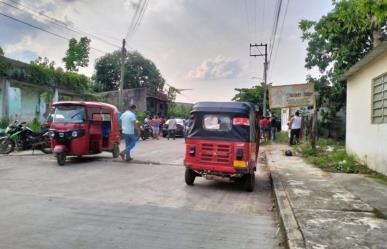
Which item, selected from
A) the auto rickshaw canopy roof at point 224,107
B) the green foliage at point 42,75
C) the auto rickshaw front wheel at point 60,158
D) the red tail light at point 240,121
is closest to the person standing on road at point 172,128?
the green foliage at point 42,75

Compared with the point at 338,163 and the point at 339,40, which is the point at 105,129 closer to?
the point at 338,163

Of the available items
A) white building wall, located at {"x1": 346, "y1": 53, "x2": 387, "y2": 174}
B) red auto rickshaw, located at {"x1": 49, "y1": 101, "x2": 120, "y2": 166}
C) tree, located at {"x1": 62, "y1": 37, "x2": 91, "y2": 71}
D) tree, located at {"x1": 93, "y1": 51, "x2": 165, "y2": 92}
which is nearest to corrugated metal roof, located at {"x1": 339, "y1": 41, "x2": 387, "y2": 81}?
white building wall, located at {"x1": 346, "y1": 53, "x2": 387, "y2": 174}

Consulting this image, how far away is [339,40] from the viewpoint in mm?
21391

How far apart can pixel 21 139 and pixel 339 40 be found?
52.5 ft

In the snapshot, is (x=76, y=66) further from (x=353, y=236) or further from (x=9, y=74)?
(x=353, y=236)

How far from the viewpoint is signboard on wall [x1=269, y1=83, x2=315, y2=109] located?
19.1m

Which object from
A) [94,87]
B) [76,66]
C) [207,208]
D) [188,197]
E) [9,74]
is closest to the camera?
[207,208]

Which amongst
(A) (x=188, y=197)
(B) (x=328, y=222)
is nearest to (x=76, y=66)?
(A) (x=188, y=197)

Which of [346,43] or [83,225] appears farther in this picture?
[346,43]

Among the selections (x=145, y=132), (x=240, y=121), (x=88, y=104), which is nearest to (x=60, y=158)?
(x=88, y=104)

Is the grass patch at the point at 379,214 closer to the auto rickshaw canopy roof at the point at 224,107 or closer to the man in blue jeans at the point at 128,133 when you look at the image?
the auto rickshaw canopy roof at the point at 224,107

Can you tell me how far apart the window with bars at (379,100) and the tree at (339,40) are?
5.51ft

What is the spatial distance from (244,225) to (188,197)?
2269 mm

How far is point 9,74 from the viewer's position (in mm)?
20328
